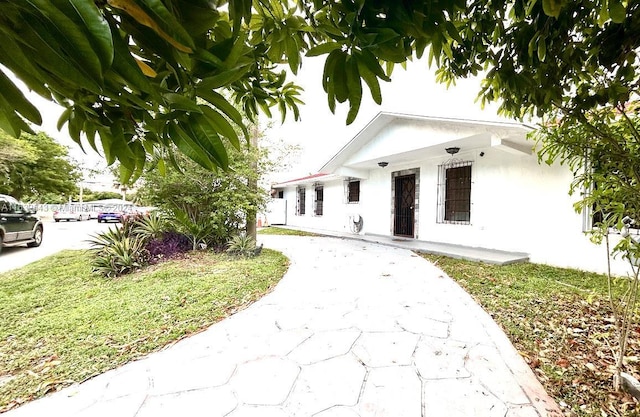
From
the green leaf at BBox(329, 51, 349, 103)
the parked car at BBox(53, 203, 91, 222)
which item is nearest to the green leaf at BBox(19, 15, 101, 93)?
the green leaf at BBox(329, 51, 349, 103)

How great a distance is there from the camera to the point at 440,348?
2.35 metres

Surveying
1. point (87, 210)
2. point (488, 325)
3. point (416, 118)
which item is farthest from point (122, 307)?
point (87, 210)

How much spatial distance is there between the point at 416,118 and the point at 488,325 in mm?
5280

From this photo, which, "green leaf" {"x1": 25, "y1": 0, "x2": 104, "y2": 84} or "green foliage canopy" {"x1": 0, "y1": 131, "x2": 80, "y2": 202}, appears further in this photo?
A: "green foliage canopy" {"x1": 0, "y1": 131, "x2": 80, "y2": 202}

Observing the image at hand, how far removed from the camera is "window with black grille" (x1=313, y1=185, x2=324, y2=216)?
13461mm

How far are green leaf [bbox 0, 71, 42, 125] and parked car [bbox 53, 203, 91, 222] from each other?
102ft

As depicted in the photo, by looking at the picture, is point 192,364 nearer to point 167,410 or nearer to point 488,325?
point 167,410

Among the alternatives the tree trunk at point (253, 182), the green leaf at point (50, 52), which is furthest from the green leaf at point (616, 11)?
the tree trunk at point (253, 182)

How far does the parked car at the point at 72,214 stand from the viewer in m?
23.2

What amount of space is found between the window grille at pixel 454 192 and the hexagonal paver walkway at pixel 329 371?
15.1 ft

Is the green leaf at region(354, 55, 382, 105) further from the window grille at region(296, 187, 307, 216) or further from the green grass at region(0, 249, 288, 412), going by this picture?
the window grille at region(296, 187, 307, 216)

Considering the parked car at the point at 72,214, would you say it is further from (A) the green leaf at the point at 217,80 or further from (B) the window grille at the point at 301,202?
(A) the green leaf at the point at 217,80

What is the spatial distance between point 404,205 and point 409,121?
3045mm

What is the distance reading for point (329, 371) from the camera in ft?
6.69
